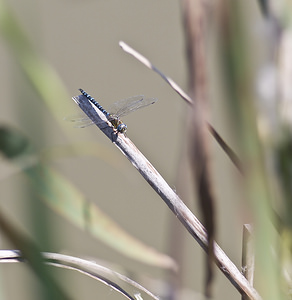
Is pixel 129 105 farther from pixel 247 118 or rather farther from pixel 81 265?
pixel 247 118

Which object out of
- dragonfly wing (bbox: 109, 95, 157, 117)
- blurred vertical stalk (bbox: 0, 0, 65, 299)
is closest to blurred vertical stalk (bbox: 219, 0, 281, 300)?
blurred vertical stalk (bbox: 0, 0, 65, 299)

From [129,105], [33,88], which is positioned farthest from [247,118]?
[129,105]

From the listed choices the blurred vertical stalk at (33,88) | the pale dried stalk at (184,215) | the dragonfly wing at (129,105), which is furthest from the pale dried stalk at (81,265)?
the dragonfly wing at (129,105)

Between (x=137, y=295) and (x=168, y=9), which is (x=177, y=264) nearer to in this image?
(x=137, y=295)

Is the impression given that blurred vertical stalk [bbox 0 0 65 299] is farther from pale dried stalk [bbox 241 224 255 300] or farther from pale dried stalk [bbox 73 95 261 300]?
pale dried stalk [bbox 241 224 255 300]

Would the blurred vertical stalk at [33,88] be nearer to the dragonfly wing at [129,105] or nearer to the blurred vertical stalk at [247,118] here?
the blurred vertical stalk at [247,118]

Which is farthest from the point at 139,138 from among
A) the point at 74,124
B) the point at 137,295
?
the point at 137,295
